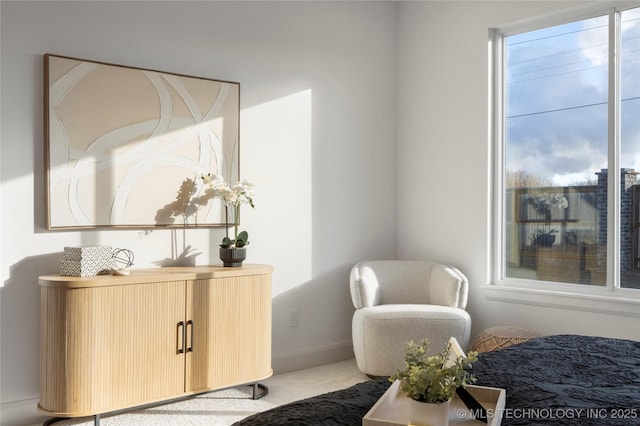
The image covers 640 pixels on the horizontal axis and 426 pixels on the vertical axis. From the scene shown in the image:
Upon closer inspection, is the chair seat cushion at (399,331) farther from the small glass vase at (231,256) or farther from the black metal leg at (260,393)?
the small glass vase at (231,256)

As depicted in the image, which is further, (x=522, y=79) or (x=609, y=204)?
(x=522, y=79)

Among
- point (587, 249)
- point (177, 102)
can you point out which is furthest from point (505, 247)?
point (177, 102)

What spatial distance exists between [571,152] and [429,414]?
313cm

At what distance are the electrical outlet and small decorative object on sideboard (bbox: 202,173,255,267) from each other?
0.75 meters

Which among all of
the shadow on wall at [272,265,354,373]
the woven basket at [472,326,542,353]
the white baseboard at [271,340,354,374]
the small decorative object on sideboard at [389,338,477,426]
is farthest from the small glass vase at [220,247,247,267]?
the small decorative object on sideboard at [389,338,477,426]

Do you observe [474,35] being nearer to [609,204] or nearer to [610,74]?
[610,74]

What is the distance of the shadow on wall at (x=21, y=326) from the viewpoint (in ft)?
9.93

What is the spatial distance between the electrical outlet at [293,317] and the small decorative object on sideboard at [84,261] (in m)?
1.48

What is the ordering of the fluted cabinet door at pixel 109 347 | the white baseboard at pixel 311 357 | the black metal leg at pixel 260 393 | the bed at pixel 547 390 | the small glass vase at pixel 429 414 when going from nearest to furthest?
1. the small glass vase at pixel 429 414
2. the bed at pixel 547 390
3. the fluted cabinet door at pixel 109 347
4. the black metal leg at pixel 260 393
5. the white baseboard at pixel 311 357

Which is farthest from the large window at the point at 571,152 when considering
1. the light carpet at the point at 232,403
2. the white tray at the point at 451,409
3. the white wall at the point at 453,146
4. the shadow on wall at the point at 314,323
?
the white tray at the point at 451,409

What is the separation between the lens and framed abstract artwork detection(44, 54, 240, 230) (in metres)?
3.16

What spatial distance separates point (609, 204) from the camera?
373 centimetres

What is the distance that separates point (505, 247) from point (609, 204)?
82 centimetres

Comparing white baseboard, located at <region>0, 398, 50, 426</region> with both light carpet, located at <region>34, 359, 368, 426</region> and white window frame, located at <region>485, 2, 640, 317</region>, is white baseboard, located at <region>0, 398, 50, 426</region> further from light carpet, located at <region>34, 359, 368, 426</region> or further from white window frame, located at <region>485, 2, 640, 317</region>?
white window frame, located at <region>485, 2, 640, 317</region>
